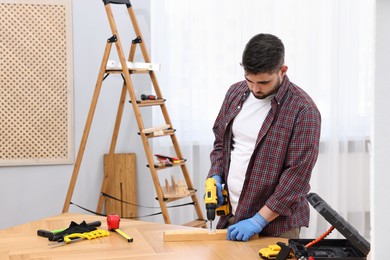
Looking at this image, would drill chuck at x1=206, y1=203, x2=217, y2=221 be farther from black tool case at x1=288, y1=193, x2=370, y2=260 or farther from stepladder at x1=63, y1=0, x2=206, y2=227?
stepladder at x1=63, y1=0, x2=206, y2=227

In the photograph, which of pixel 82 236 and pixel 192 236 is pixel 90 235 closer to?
pixel 82 236

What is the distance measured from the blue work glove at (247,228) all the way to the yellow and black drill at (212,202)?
0.29 ft

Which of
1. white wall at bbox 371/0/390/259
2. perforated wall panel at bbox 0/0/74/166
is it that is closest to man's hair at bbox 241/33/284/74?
white wall at bbox 371/0/390/259

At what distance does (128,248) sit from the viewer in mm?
2078

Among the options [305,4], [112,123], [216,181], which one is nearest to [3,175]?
[112,123]

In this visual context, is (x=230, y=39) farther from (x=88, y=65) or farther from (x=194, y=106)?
(x=88, y=65)

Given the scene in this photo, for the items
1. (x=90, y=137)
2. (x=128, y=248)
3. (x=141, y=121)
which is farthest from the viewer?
(x=90, y=137)

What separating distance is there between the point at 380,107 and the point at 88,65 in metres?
3.58

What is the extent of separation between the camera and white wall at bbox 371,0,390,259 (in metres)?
0.77

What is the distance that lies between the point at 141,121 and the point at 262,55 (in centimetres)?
169

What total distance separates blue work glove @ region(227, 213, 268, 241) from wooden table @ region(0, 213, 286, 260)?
2 centimetres

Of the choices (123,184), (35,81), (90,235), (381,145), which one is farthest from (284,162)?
(35,81)

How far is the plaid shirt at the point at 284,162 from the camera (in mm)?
2152

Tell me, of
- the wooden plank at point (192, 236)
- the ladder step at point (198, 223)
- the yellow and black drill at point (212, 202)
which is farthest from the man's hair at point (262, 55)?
the ladder step at point (198, 223)
